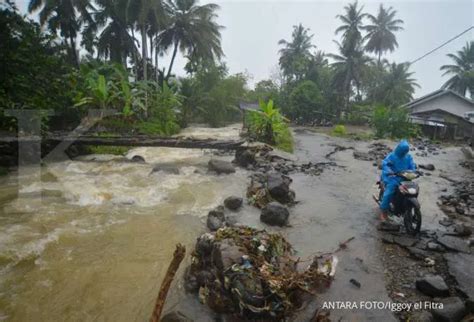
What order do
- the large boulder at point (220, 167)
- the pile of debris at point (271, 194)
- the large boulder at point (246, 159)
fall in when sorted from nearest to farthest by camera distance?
the pile of debris at point (271, 194)
the large boulder at point (220, 167)
the large boulder at point (246, 159)

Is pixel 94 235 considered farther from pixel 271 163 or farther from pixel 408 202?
pixel 271 163

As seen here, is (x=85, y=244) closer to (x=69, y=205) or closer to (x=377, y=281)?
(x=69, y=205)

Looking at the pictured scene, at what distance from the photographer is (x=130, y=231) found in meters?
5.38

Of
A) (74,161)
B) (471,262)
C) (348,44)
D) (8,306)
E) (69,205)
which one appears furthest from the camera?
(348,44)

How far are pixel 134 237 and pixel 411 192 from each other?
4611 millimetres

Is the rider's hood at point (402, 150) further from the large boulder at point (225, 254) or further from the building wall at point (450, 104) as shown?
the building wall at point (450, 104)

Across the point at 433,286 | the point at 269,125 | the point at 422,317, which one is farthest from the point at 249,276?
the point at 269,125

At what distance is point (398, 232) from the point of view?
17.4 feet

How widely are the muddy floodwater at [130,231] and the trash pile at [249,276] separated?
179 mm

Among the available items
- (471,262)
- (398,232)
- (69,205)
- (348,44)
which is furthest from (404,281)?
(348,44)

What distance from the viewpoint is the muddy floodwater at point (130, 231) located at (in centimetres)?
352

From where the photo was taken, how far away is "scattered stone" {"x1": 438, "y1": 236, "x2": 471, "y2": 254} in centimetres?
463

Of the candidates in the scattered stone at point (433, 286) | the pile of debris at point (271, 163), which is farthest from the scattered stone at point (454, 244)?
the pile of debris at point (271, 163)

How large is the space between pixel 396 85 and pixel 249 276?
39184mm
